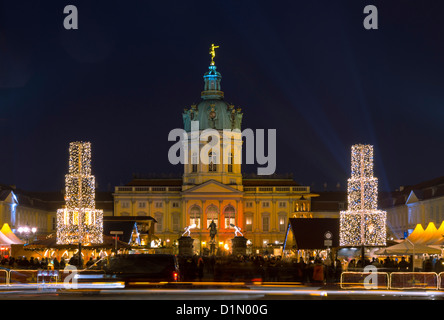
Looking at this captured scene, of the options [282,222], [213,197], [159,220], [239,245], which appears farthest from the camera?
[282,222]

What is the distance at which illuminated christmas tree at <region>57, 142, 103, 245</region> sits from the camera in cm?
4528

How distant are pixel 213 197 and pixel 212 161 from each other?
580 centimetres

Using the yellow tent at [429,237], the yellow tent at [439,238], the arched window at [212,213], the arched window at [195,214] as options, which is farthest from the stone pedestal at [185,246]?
the arched window at [212,213]

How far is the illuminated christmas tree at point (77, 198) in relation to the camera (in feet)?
149

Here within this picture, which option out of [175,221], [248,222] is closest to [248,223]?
[248,222]

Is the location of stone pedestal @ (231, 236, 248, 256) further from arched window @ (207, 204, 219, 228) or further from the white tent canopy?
arched window @ (207, 204, 219, 228)

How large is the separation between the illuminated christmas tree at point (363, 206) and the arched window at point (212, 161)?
89.1m

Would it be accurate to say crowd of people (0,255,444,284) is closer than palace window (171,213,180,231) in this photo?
Yes

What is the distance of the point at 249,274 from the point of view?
46906mm

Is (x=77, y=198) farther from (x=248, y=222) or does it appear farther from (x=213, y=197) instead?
(x=248, y=222)

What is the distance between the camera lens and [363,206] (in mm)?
43906

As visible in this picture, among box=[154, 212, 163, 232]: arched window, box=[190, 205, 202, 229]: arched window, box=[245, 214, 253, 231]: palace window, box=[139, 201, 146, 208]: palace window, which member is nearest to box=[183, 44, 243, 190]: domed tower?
box=[190, 205, 202, 229]: arched window

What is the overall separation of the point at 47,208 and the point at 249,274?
3543 inches
